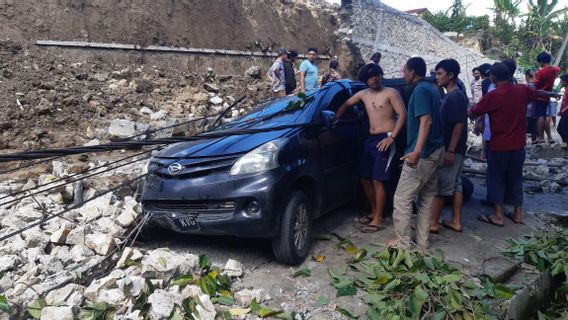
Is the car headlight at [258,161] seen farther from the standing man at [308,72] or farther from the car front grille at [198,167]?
the standing man at [308,72]

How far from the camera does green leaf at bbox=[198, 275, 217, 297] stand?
11.9 ft

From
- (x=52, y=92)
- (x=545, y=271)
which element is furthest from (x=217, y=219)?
(x=52, y=92)

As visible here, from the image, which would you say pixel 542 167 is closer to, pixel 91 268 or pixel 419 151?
pixel 419 151

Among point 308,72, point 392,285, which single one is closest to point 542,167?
point 308,72

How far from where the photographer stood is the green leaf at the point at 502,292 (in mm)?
3623

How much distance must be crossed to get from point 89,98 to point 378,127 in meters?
6.66

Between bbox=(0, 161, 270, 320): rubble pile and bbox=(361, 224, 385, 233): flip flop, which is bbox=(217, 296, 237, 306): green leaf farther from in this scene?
bbox=(361, 224, 385, 233): flip flop

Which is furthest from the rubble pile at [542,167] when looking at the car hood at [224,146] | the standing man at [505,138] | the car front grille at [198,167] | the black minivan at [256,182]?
the car front grille at [198,167]

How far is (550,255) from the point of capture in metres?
4.36

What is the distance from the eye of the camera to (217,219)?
3994mm

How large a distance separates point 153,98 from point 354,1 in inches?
329

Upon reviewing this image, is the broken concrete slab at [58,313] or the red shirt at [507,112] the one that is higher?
the red shirt at [507,112]

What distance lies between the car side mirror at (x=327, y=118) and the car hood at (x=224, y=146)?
0.43 m

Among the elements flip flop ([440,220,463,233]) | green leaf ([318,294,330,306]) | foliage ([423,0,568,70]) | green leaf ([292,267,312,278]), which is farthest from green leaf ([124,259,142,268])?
foliage ([423,0,568,70])
